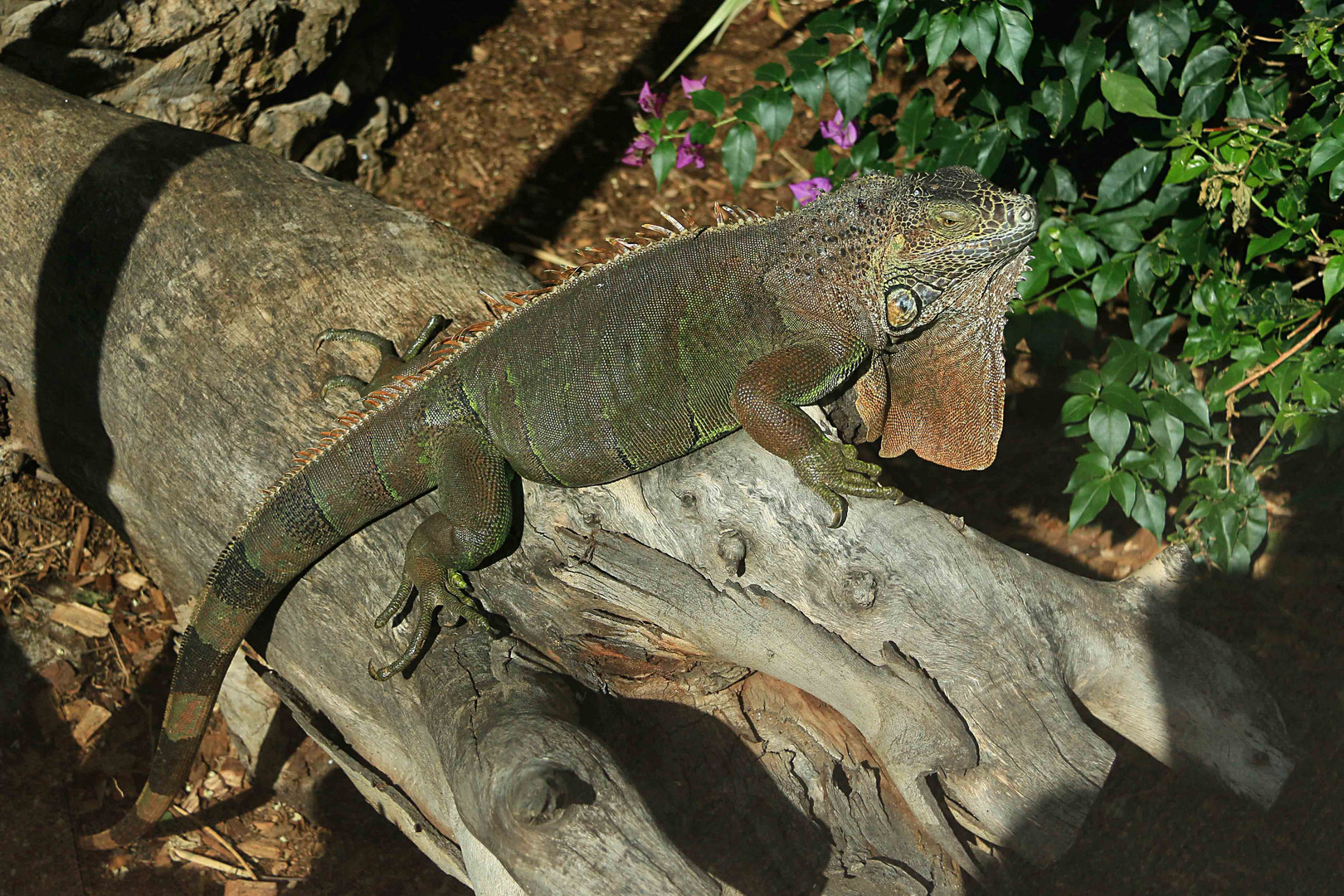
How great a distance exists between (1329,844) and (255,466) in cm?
342

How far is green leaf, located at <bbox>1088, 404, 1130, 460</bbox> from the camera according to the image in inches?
108

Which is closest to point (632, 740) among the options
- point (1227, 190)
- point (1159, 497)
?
point (1159, 497)

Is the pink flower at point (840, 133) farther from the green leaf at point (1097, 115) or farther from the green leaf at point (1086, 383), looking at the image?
the green leaf at point (1086, 383)

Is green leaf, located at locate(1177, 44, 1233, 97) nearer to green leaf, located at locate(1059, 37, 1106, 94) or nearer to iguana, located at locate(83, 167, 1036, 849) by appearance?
green leaf, located at locate(1059, 37, 1106, 94)

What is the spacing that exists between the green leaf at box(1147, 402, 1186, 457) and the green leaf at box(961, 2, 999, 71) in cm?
109

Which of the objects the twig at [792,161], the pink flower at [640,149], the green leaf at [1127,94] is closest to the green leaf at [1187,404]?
A: the green leaf at [1127,94]

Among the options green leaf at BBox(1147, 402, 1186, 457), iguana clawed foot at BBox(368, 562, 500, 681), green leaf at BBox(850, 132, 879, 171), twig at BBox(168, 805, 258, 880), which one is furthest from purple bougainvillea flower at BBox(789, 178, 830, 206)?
twig at BBox(168, 805, 258, 880)

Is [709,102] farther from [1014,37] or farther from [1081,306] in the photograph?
[1081,306]

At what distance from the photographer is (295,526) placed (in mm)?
2533

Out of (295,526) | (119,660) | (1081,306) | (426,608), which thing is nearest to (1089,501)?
(1081,306)

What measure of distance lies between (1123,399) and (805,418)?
0.95 m

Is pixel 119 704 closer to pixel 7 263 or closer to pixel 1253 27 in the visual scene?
pixel 7 263

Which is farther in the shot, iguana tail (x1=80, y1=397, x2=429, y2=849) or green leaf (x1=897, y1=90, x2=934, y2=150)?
green leaf (x1=897, y1=90, x2=934, y2=150)

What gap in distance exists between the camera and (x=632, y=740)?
2.58m
